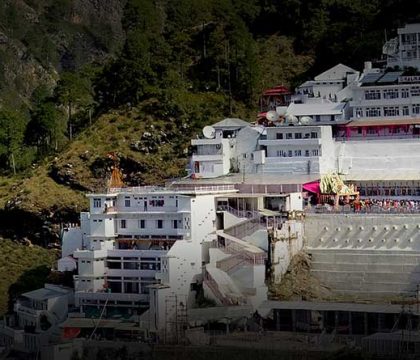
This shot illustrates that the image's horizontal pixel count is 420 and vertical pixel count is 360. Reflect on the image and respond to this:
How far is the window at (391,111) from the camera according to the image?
4969cm

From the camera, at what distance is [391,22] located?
58.5m

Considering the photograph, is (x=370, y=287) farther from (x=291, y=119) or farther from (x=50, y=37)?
(x=50, y=37)

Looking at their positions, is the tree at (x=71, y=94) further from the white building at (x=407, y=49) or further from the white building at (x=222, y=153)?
the white building at (x=407, y=49)

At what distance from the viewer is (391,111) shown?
49781mm

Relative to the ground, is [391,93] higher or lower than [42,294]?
higher

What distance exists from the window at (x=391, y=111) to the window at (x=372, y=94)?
0.60 meters

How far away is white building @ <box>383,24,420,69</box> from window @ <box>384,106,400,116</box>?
116 inches

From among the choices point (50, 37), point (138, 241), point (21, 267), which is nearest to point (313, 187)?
point (138, 241)

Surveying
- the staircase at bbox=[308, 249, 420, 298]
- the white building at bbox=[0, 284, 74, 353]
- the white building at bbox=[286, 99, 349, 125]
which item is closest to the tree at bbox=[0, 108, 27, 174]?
the white building at bbox=[286, 99, 349, 125]

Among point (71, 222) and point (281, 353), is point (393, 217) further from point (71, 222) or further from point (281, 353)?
point (71, 222)

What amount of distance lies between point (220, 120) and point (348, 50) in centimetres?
748

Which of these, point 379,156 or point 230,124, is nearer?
point 379,156

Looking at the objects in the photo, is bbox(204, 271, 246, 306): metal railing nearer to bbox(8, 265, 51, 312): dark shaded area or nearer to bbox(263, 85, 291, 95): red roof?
bbox(8, 265, 51, 312): dark shaded area

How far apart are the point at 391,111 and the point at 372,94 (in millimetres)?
1062
